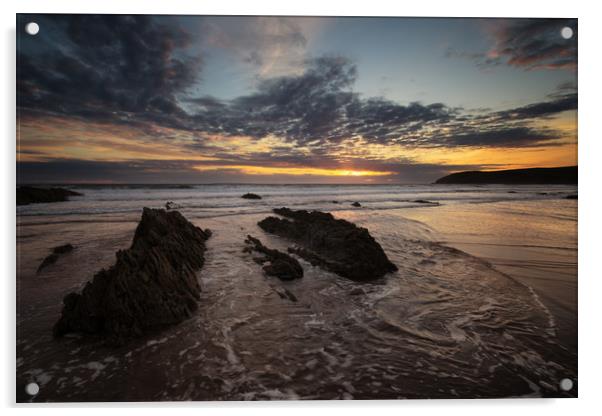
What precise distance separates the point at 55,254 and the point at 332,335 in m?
4.94

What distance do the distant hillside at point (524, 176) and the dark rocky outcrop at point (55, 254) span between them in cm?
692

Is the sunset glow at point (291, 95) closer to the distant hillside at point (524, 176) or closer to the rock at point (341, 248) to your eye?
the distant hillside at point (524, 176)

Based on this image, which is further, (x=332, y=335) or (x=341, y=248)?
(x=341, y=248)

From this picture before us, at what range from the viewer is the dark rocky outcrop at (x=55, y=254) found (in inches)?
176

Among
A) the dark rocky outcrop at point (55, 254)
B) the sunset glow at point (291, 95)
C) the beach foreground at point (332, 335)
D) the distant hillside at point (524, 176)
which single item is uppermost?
the sunset glow at point (291, 95)

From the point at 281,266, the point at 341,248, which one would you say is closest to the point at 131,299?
the point at 281,266

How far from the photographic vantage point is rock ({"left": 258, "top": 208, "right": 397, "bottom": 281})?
4.68 meters

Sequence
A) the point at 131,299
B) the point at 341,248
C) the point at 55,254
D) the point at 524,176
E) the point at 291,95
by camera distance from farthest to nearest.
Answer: the point at 524,176
the point at 341,248
the point at 55,254
the point at 291,95
the point at 131,299

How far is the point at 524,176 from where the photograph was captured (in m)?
5.56

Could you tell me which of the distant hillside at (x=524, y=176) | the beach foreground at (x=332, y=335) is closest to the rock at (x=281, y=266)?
the beach foreground at (x=332, y=335)

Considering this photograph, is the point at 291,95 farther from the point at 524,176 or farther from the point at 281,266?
the point at 524,176

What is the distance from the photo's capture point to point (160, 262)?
347cm

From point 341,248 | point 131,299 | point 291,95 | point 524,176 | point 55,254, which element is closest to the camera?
point 131,299

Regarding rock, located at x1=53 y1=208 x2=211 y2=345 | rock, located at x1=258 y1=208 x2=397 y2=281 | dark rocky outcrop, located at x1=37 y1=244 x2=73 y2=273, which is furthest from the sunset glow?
rock, located at x1=53 y1=208 x2=211 y2=345
